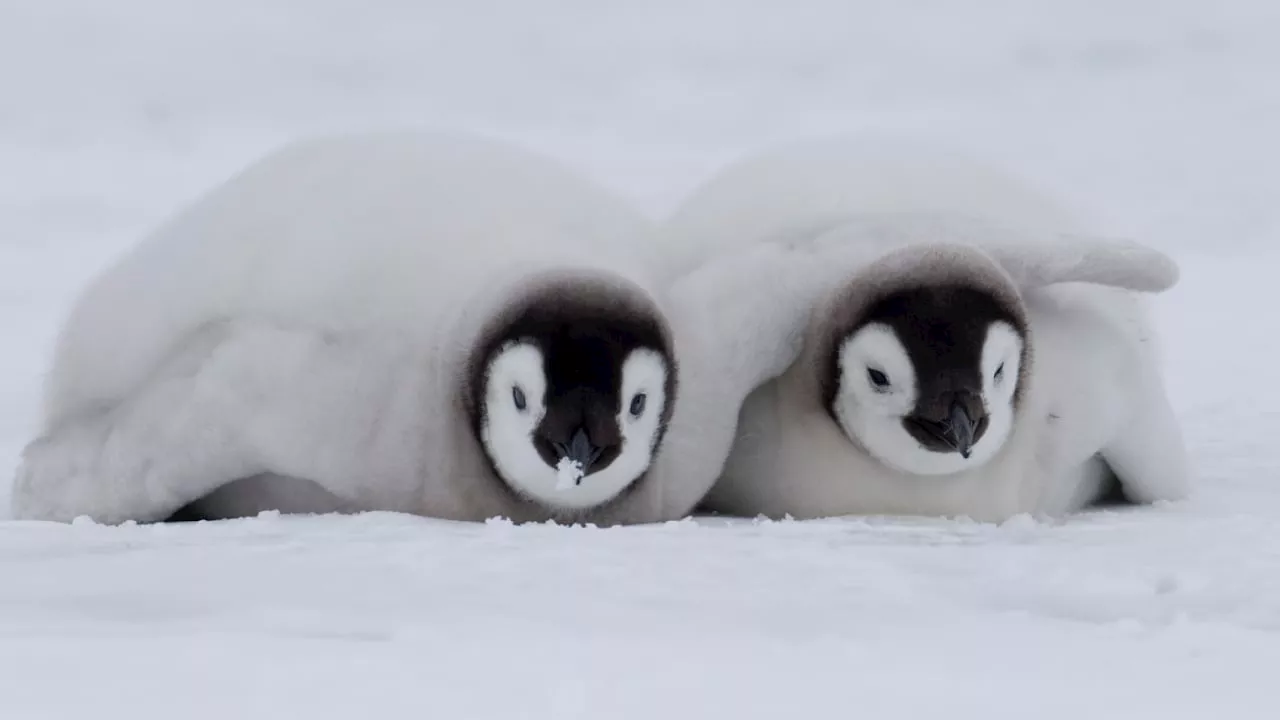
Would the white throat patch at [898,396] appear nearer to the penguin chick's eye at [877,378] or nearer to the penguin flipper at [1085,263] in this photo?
the penguin chick's eye at [877,378]

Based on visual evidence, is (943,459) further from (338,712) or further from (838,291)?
(338,712)

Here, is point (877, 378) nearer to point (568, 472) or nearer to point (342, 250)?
point (568, 472)

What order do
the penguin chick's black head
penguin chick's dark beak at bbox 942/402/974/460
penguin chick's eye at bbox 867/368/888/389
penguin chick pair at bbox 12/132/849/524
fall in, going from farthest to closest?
penguin chick's eye at bbox 867/368/888/389, penguin chick's dark beak at bbox 942/402/974/460, penguin chick pair at bbox 12/132/849/524, the penguin chick's black head

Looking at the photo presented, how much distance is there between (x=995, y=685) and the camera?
2.01 m

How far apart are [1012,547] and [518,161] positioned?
5.82ft

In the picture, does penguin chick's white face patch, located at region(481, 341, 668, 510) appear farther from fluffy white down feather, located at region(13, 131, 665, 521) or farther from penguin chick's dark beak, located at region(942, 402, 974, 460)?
penguin chick's dark beak, located at region(942, 402, 974, 460)

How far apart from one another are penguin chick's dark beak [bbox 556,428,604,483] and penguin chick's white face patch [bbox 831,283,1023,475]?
705 millimetres

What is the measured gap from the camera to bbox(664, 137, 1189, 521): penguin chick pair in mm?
3531

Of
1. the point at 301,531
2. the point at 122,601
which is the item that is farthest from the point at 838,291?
the point at 122,601

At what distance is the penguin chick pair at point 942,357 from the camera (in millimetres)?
3531

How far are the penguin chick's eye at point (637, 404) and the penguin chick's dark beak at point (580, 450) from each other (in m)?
0.14

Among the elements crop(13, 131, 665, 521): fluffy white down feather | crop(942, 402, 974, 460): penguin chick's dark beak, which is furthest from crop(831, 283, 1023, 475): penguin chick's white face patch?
crop(13, 131, 665, 521): fluffy white down feather

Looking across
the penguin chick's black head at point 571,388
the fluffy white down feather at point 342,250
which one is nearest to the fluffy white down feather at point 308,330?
the fluffy white down feather at point 342,250

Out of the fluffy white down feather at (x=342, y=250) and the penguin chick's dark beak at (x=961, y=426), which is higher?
the fluffy white down feather at (x=342, y=250)
